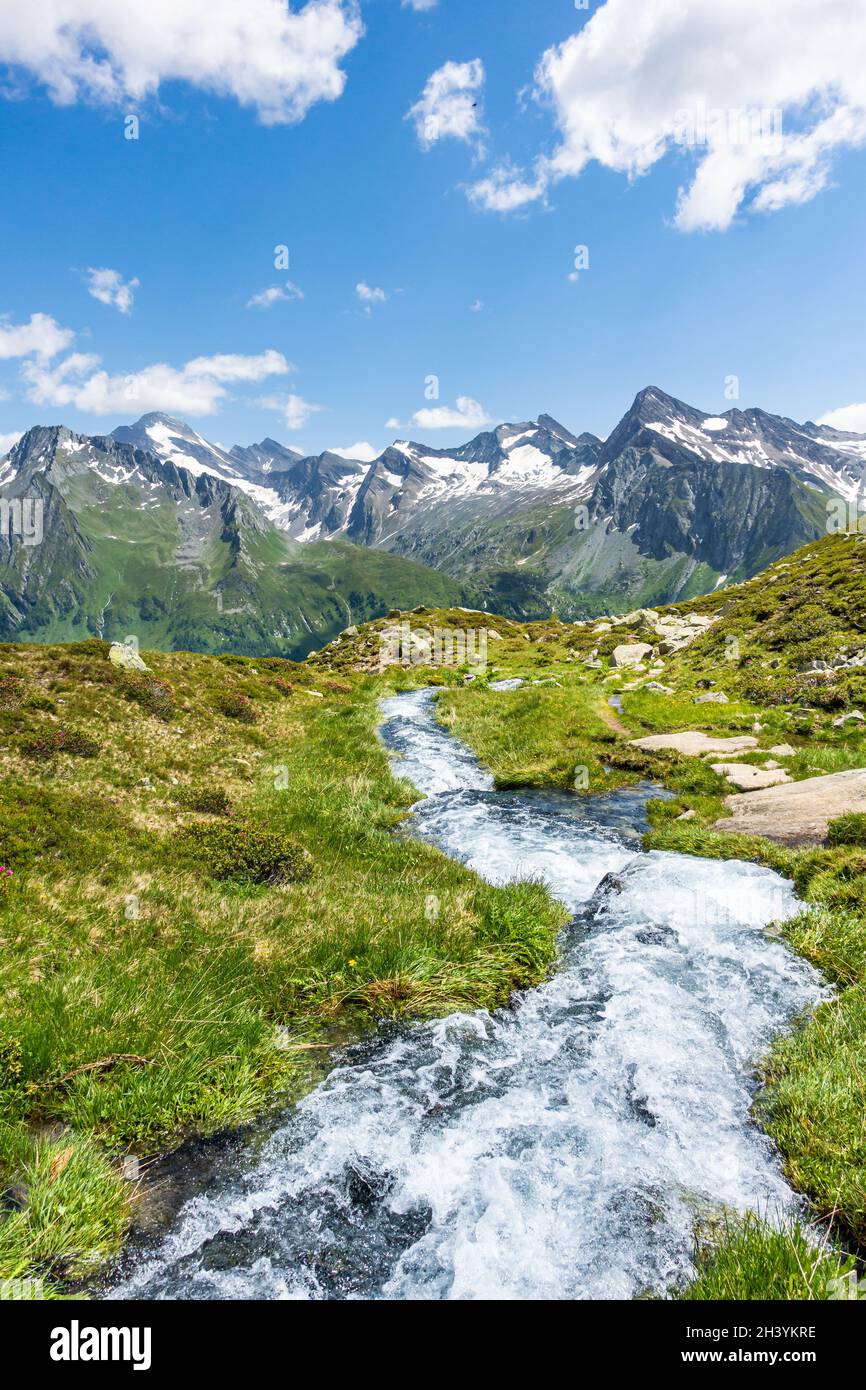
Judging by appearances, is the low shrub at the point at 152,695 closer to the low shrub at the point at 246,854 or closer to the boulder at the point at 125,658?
the boulder at the point at 125,658

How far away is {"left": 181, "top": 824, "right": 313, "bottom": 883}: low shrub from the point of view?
13320mm

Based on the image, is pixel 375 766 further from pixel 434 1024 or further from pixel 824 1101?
pixel 824 1101

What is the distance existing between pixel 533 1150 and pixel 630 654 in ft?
177

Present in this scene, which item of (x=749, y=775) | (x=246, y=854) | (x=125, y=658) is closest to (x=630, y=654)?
(x=749, y=775)

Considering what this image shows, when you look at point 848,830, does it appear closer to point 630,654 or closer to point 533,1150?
point 533,1150

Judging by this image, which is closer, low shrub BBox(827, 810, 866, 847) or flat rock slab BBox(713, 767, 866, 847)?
low shrub BBox(827, 810, 866, 847)

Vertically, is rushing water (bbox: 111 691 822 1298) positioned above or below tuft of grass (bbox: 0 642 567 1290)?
below

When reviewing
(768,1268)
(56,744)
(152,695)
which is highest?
(152,695)

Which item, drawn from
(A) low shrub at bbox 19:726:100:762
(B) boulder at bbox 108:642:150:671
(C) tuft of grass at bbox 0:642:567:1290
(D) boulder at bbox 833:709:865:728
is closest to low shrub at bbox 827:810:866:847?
(C) tuft of grass at bbox 0:642:567:1290

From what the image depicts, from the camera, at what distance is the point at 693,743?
24.7 metres

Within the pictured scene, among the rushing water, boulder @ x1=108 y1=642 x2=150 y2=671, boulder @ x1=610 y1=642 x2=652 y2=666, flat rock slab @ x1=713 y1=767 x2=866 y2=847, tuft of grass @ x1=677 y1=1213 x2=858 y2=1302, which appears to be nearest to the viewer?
tuft of grass @ x1=677 y1=1213 x2=858 y2=1302

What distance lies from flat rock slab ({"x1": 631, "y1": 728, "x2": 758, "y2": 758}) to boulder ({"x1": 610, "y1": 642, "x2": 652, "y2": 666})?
28.5 meters

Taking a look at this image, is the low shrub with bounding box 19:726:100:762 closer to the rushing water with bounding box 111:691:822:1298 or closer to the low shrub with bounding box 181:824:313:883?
the low shrub with bounding box 181:824:313:883

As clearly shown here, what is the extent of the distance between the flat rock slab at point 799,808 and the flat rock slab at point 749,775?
845mm
